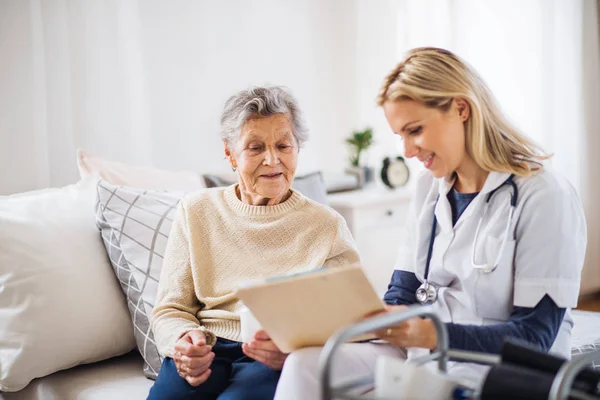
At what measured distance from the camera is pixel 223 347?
163cm

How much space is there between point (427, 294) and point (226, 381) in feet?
1.64

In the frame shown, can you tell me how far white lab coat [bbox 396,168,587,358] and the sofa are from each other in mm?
435

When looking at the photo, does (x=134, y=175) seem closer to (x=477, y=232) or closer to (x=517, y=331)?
(x=477, y=232)

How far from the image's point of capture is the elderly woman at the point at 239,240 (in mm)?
1625

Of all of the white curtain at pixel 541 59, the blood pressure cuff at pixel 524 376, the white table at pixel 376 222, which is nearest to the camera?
the blood pressure cuff at pixel 524 376

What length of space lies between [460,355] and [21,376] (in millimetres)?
1116

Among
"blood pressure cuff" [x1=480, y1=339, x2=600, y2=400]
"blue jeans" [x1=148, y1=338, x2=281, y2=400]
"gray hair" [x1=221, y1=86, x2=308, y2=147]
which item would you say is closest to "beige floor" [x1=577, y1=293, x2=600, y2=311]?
"gray hair" [x1=221, y1=86, x2=308, y2=147]

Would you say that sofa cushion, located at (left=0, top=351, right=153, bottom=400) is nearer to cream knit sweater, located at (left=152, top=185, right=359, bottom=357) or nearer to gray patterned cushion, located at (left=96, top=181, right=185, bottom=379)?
gray patterned cushion, located at (left=96, top=181, right=185, bottom=379)

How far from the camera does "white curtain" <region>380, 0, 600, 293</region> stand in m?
3.55

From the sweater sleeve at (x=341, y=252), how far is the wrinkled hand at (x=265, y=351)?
0.31m

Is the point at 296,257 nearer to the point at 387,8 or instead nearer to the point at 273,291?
the point at 273,291

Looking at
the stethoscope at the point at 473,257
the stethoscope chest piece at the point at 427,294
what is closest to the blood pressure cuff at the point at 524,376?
the stethoscope at the point at 473,257

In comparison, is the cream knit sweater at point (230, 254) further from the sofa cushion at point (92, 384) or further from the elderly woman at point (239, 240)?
the sofa cushion at point (92, 384)

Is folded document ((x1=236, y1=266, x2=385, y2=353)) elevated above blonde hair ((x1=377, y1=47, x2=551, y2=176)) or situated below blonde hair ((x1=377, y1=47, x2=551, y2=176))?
below
